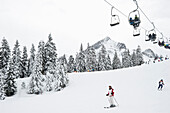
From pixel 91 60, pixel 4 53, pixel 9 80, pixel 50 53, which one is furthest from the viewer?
pixel 91 60

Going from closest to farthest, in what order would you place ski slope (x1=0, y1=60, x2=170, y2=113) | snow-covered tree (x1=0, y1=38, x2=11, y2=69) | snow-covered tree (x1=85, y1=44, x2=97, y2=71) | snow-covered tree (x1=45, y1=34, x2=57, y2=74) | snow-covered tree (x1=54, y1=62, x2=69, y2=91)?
ski slope (x1=0, y1=60, x2=170, y2=113), snow-covered tree (x1=54, y1=62, x2=69, y2=91), snow-covered tree (x1=0, y1=38, x2=11, y2=69), snow-covered tree (x1=45, y1=34, x2=57, y2=74), snow-covered tree (x1=85, y1=44, x2=97, y2=71)

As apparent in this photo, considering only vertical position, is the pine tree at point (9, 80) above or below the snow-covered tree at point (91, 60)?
below

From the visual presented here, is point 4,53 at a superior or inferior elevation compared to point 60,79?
superior

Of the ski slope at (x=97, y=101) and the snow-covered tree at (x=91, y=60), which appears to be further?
the snow-covered tree at (x=91, y=60)

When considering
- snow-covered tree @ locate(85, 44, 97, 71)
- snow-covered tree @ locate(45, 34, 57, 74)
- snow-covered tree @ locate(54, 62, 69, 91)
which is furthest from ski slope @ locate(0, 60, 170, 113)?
snow-covered tree @ locate(85, 44, 97, 71)

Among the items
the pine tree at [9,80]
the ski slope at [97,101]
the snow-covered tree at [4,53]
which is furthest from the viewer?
the snow-covered tree at [4,53]

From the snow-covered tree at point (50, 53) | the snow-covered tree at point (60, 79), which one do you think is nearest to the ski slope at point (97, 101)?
the snow-covered tree at point (60, 79)

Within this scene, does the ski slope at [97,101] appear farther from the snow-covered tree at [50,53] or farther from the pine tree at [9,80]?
the snow-covered tree at [50,53]

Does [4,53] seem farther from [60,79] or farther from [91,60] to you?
[91,60]

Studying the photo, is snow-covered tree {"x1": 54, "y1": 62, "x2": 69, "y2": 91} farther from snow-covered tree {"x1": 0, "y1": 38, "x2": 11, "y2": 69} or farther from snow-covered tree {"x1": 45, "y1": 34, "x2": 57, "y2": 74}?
snow-covered tree {"x1": 0, "y1": 38, "x2": 11, "y2": 69}

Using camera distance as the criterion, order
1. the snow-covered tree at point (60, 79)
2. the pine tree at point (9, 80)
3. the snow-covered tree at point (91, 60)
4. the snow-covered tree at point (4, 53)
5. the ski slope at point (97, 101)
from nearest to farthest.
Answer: the ski slope at point (97, 101), the snow-covered tree at point (60, 79), the pine tree at point (9, 80), the snow-covered tree at point (4, 53), the snow-covered tree at point (91, 60)

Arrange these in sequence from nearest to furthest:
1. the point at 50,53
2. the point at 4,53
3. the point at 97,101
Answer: the point at 97,101 → the point at 4,53 → the point at 50,53

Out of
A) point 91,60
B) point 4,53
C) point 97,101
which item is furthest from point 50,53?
point 97,101

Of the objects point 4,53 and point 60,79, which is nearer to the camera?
point 60,79
